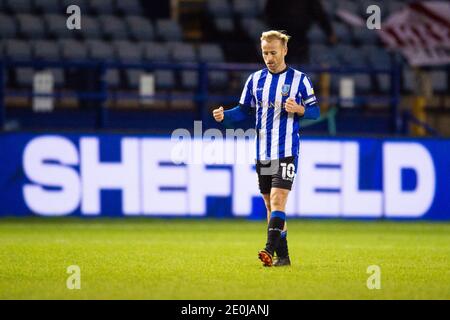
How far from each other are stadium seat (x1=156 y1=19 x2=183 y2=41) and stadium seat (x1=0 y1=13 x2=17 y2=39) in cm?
283

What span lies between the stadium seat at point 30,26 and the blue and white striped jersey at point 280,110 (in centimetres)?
1045

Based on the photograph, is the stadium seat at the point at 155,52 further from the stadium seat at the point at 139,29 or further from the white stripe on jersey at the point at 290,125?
the white stripe on jersey at the point at 290,125

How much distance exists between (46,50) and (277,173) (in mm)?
10078

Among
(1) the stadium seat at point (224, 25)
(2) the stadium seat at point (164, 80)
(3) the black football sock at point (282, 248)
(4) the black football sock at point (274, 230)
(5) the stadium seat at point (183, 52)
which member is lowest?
(3) the black football sock at point (282, 248)

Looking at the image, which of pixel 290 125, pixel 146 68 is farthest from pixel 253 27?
pixel 290 125

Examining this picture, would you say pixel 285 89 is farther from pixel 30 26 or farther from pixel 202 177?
pixel 30 26

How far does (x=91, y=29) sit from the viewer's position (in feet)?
65.8

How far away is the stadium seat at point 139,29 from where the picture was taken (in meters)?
20.6

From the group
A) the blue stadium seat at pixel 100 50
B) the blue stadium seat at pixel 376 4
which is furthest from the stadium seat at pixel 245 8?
the blue stadium seat at pixel 100 50

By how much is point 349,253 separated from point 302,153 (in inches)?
183

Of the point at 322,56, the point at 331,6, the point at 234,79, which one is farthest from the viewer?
the point at 331,6

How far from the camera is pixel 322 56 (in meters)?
21.4
